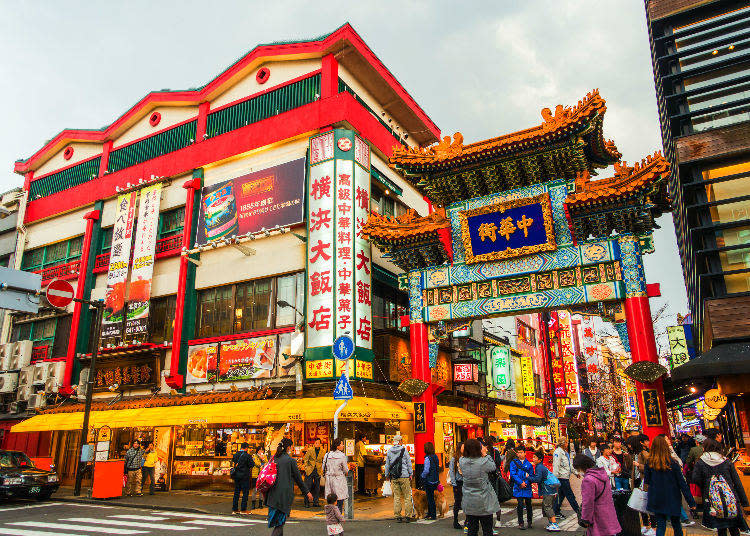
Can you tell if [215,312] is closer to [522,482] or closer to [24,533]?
[24,533]

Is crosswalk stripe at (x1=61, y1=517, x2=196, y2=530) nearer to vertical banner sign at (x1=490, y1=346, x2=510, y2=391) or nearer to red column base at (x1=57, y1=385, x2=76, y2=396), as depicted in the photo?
red column base at (x1=57, y1=385, x2=76, y2=396)

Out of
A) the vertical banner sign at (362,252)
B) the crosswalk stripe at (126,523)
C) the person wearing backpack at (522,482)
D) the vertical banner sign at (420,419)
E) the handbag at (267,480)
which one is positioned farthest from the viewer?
the vertical banner sign at (362,252)

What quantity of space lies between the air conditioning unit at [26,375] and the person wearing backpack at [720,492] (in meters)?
27.8

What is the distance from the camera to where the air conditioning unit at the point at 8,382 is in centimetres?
2642

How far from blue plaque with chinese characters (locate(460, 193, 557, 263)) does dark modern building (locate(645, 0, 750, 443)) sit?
4.18 metres

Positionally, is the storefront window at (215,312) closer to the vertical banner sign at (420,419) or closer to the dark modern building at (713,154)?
the vertical banner sign at (420,419)

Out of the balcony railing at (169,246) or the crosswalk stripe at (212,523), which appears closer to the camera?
the crosswalk stripe at (212,523)

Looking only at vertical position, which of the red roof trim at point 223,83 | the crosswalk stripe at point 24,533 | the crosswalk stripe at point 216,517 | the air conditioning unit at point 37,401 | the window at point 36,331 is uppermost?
the red roof trim at point 223,83

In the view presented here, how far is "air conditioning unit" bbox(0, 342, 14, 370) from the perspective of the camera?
27163 mm

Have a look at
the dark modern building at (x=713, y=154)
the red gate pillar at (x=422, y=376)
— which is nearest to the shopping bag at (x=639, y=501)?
the dark modern building at (x=713, y=154)

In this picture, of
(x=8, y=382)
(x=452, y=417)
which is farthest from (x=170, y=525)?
(x=8, y=382)

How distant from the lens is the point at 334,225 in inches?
762

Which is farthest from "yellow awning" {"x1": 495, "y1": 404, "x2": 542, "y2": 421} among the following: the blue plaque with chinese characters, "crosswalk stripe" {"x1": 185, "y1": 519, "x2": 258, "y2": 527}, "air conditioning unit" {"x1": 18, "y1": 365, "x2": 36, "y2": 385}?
"air conditioning unit" {"x1": 18, "y1": 365, "x2": 36, "y2": 385}

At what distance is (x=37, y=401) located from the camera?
25.1m
